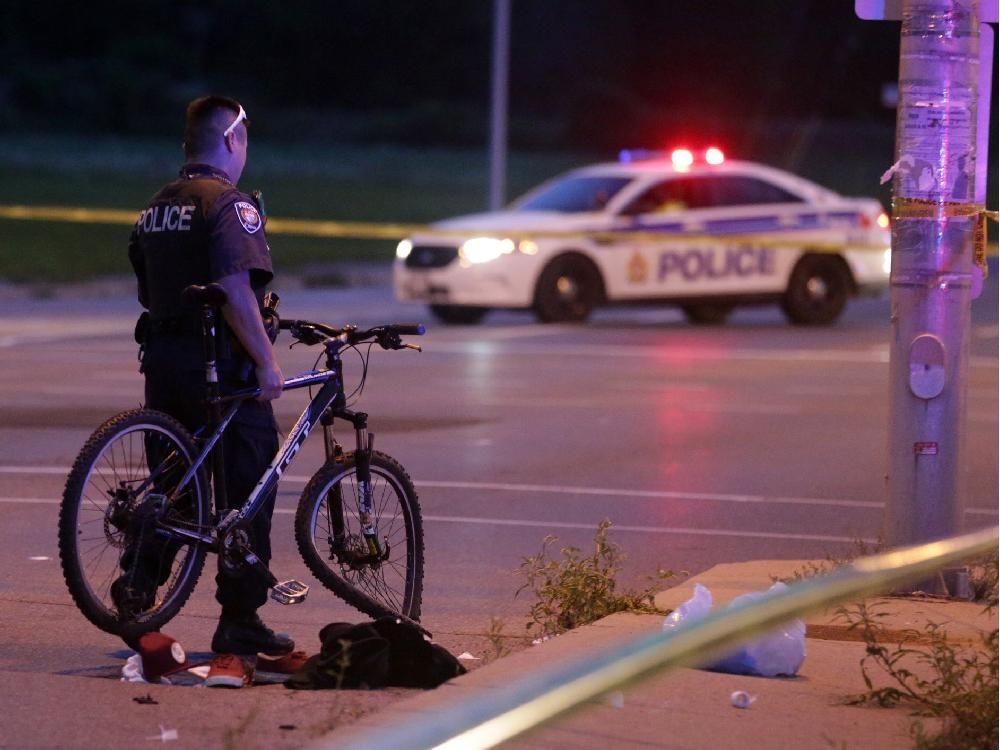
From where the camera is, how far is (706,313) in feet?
75.8

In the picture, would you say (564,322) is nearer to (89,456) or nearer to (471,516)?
(471,516)

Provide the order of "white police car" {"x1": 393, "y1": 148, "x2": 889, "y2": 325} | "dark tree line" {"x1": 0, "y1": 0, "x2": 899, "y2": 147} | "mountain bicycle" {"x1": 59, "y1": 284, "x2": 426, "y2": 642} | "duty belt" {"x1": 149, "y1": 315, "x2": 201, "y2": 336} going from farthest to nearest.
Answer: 1. "dark tree line" {"x1": 0, "y1": 0, "x2": 899, "y2": 147}
2. "white police car" {"x1": 393, "y1": 148, "x2": 889, "y2": 325}
3. "duty belt" {"x1": 149, "y1": 315, "x2": 201, "y2": 336}
4. "mountain bicycle" {"x1": 59, "y1": 284, "x2": 426, "y2": 642}

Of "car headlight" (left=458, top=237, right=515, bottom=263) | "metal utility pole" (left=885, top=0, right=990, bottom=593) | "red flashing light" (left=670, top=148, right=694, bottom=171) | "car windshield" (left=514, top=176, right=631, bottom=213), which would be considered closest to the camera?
"metal utility pole" (left=885, top=0, right=990, bottom=593)

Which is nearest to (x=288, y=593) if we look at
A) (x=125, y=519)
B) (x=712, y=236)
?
(x=125, y=519)

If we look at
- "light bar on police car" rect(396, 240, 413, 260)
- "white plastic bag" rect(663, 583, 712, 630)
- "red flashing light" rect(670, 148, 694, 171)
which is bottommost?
"white plastic bag" rect(663, 583, 712, 630)

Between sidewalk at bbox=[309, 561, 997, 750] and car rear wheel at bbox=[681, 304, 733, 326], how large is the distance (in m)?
16.3

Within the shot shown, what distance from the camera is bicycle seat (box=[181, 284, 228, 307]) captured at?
6.30 m

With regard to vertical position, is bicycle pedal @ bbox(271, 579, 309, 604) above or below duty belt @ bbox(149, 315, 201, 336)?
below

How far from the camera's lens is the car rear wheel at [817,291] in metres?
22.7

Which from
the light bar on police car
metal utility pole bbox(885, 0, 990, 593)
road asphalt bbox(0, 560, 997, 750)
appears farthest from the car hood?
road asphalt bbox(0, 560, 997, 750)

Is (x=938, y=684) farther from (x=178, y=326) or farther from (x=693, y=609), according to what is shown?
(x=178, y=326)

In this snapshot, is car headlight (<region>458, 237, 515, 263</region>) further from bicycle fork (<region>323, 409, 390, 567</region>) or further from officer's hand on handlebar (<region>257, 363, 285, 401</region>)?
officer's hand on handlebar (<region>257, 363, 285, 401</region>)

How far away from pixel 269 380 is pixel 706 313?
55.5 feet

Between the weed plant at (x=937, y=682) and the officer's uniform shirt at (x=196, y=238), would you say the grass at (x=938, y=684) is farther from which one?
the officer's uniform shirt at (x=196, y=238)
